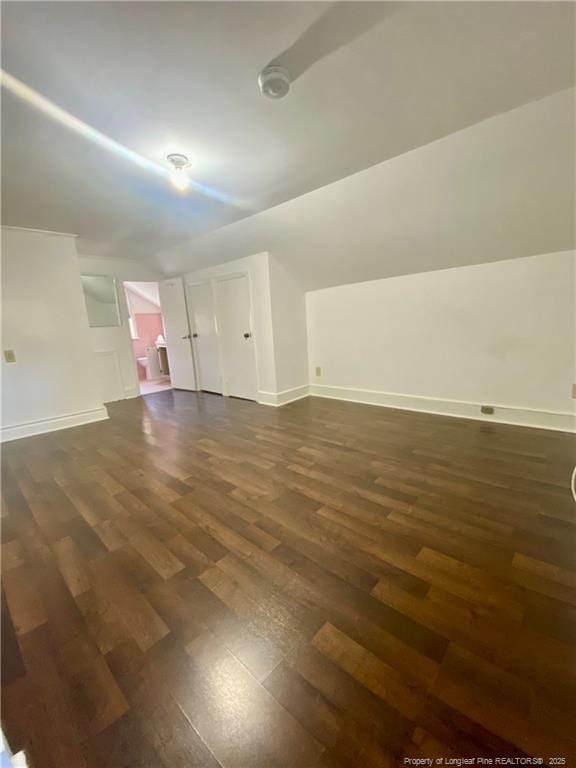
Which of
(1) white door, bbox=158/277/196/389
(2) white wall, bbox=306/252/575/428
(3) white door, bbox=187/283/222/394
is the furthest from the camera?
(1) white door, bbox=158/277/196/389

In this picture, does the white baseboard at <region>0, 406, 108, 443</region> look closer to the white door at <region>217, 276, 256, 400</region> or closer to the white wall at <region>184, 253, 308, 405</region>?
the white door at <region>217, 276, 256, 400</region>

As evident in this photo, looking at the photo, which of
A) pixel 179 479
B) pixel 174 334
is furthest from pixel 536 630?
pixel 174 334

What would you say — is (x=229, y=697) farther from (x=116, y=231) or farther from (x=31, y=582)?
(x=116, y=231)

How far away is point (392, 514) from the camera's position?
1674mm

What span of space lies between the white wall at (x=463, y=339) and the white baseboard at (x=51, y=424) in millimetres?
3184

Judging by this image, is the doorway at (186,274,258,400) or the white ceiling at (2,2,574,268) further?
the doorway at (186,274,258,400)

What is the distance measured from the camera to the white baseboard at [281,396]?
4.06m

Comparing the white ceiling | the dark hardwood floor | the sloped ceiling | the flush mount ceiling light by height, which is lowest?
the dark hardwood floor

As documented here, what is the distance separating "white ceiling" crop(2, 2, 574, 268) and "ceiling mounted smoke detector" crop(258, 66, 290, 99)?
4 cm

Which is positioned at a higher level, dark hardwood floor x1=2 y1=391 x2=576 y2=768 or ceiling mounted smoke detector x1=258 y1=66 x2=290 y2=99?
ceiling mounted smoke detector x1=258 y1=66 x2=290 y2=99

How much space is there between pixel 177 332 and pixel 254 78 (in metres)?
4.29

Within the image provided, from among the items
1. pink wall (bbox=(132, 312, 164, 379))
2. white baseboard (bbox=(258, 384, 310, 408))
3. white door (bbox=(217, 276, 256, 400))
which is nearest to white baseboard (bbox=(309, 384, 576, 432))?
white baseboard (bbox=(258, 384, 310, 408))

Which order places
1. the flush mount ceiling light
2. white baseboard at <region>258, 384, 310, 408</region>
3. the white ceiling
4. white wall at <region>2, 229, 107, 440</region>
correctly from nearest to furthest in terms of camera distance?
the white ceiling
the flush mount ceiling light
white wall at <region>2, 229, 107, 440</region>
white baseboard at <region>258, 384, 310, 408</region>

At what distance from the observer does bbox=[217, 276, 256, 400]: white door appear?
13.8ft
